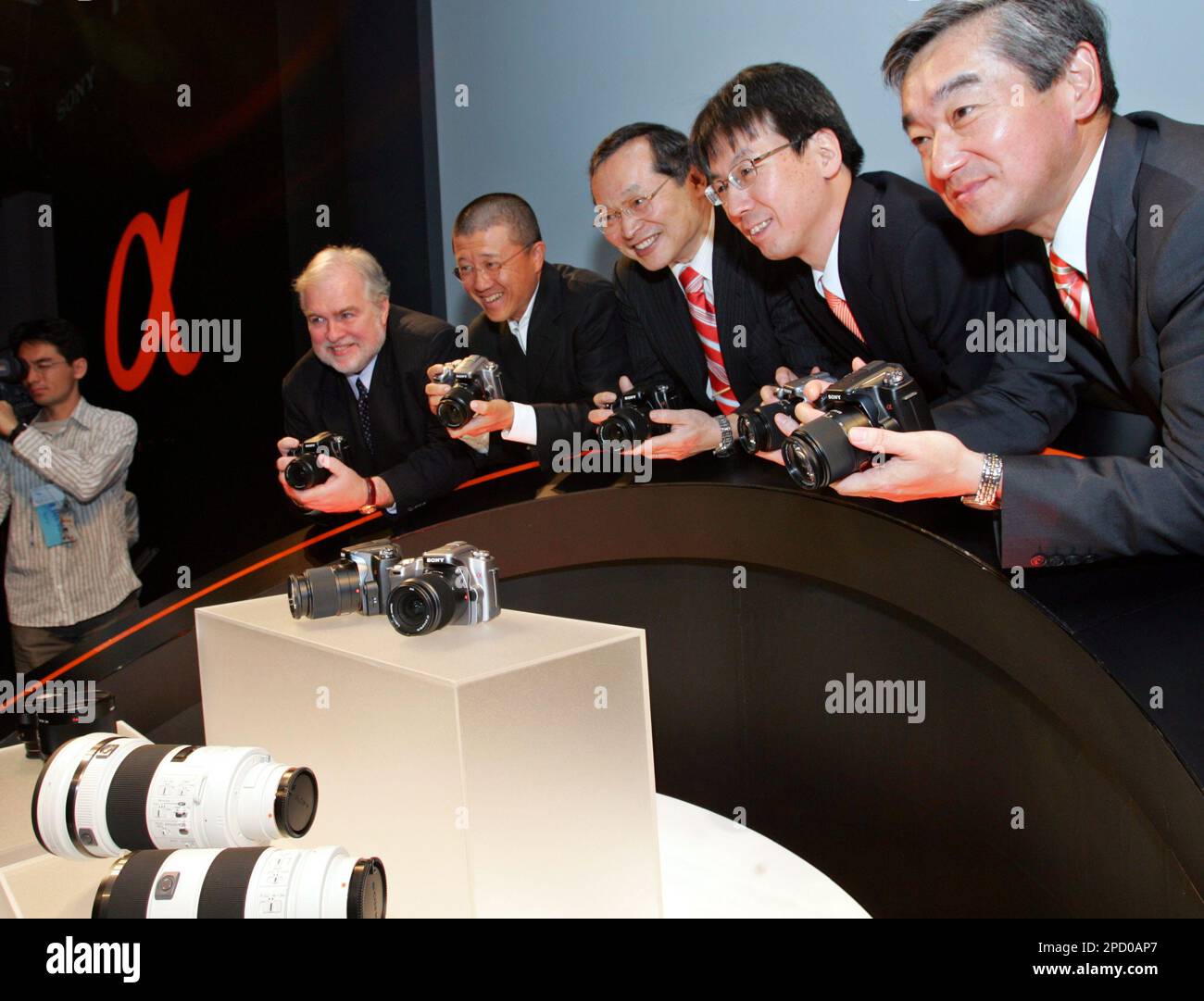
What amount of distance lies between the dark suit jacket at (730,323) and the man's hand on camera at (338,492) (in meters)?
0.79

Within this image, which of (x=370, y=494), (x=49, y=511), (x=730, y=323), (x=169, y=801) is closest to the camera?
(x=169, y=801)

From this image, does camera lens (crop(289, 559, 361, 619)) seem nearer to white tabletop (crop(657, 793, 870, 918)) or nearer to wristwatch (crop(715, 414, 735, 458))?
white tabletop (crop(657, 793, 870, 918))

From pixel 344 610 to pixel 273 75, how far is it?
11.6 ft

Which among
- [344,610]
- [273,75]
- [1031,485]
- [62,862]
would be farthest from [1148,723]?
[273,75]

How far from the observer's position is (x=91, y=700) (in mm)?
1498

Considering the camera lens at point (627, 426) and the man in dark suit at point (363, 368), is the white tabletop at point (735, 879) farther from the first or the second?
the man in dark suit at point (363, 368)

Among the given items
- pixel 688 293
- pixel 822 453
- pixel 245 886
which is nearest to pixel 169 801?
pixel 245 886

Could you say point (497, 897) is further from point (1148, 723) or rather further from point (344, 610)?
point (1148, 723)

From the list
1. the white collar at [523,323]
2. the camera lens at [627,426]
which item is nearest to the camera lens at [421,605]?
the camera lens at [627,426]

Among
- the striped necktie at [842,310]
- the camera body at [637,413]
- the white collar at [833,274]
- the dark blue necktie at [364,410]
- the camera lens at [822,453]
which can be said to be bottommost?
the camera lens at [822,453]

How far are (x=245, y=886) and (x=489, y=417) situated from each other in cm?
170

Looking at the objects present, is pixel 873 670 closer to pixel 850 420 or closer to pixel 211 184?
pixel 850 420

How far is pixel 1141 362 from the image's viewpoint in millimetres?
1560

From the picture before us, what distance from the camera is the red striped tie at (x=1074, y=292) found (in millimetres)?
1676
